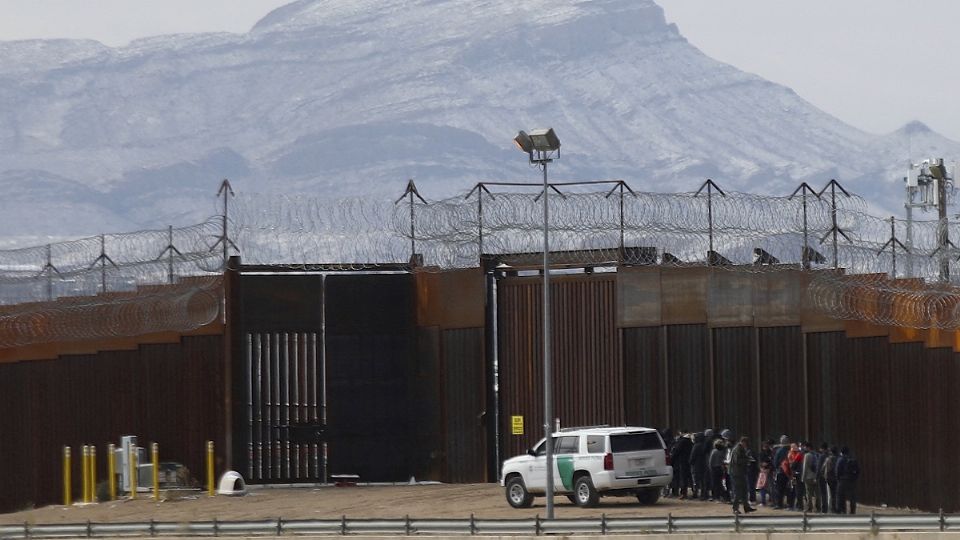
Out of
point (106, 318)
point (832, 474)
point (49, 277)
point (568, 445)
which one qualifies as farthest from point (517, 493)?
point (49, 277)

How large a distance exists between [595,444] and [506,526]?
4500mm

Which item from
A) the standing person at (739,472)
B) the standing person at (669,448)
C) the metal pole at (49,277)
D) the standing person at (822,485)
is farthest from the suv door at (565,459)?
the metal pole at (49,277)

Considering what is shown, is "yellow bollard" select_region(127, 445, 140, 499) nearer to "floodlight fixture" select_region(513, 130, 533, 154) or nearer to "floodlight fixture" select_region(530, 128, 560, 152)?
"floodlight fixture" select_region(513, 130, 533, 154)

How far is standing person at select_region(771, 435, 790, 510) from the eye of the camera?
32.3 meters

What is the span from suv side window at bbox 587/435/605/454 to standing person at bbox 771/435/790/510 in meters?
2.94

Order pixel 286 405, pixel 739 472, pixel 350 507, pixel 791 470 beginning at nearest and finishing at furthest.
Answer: pixel 739 472 < pixel 791 470 < pixel 350 507 < pixel 286 405

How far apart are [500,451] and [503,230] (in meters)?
4.83

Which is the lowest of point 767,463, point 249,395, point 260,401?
point 767,463

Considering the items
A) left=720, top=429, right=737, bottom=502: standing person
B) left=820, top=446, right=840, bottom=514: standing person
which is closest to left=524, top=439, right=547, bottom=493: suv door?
left=720, top=429, right=737, bottom=502: standing person

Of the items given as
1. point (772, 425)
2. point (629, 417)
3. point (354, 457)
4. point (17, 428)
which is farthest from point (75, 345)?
point (772, 425)

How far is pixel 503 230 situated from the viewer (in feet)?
136

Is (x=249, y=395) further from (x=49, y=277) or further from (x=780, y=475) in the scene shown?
(x=780, y=475)

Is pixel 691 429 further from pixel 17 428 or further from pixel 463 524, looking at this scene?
pixel 17 428

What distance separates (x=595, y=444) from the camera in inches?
1289
